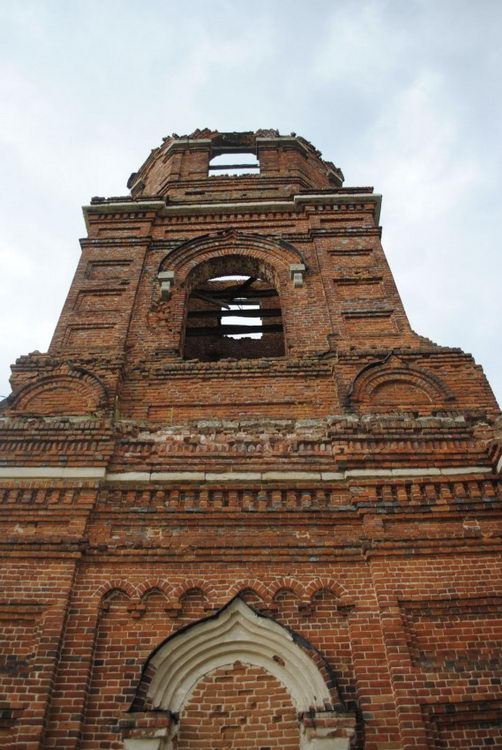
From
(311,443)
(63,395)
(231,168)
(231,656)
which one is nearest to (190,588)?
(231,656)

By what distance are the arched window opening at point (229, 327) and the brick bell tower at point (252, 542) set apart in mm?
1776

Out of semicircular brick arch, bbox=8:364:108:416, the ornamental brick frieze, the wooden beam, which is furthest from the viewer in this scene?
the wooden beam

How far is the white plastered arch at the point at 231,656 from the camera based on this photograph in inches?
190

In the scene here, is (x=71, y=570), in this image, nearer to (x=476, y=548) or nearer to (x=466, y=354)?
(x=476, y=548)

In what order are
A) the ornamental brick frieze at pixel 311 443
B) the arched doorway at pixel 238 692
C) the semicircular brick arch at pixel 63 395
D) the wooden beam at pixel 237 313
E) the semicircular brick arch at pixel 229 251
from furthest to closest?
the wooden beam at pixel 237 313, the semicircular brick arch at pixel 229 251, the semicircular brick arch at pixel 63 395, the ornamental brick frieze at pixel 311 443, the arched doorway at pixel 238 692

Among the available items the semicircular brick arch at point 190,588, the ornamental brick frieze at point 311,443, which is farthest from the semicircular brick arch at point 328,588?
the ornamental brick frieze at point 311,443

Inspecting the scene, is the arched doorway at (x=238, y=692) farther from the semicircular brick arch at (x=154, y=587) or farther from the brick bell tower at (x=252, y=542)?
the semicircular brick arch at (x=154, y=587)

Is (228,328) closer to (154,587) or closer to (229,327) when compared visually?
(229,327)

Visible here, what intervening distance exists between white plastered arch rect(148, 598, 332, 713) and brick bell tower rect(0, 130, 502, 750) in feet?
0.06

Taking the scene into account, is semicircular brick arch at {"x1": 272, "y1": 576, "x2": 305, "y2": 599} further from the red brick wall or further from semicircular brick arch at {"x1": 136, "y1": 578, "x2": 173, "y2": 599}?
semicircular brick arch at {"x1": 136, "y1": 578, "x2": 173, "y2": 599}

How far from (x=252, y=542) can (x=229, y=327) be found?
591 cm

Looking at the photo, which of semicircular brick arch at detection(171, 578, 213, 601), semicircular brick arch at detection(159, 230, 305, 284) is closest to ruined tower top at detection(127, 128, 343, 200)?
semicircular brick arch at detection(159, 230, 305, 284)

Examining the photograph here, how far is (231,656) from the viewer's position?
16.9 feet

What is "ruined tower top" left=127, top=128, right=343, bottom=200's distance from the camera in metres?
12.9
